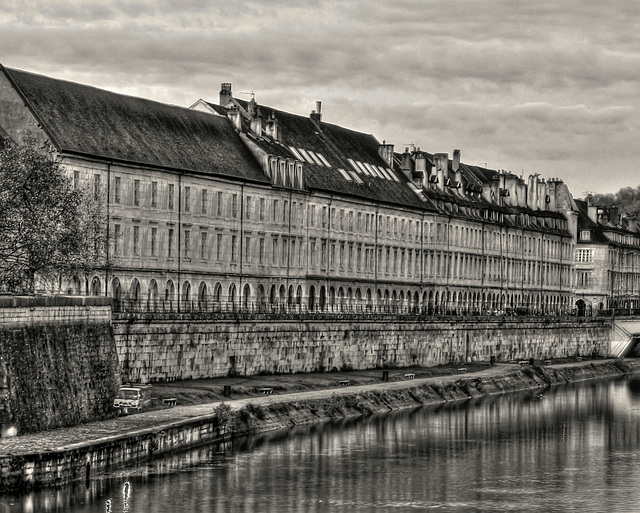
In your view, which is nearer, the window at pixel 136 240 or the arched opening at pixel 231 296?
the window at pixel 136 240

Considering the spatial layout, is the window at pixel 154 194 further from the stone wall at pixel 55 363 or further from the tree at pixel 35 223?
the stone wall at pixel 55 363

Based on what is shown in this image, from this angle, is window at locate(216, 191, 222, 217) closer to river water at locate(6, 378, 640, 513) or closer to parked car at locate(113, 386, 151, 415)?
river water at locate(6, 378, 640, 513)

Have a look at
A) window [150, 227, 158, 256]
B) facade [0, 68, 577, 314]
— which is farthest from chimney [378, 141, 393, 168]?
window [150, 227, 158, 256]

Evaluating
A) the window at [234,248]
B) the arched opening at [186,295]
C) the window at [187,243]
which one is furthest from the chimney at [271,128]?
the arched opening at [186,295]

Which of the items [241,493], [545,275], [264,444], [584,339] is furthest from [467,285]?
[241,493]

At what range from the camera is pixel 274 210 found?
329ft

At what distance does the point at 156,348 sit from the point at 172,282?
51.6 ft

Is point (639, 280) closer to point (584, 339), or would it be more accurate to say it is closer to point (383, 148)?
point (584, 339)

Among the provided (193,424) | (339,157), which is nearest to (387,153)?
(339,157)

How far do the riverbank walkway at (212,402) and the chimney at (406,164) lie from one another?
74.5 feet

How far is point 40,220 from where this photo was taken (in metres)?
63.4

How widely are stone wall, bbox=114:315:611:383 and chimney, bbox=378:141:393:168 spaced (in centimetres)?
1766

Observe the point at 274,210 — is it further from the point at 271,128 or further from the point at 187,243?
the point at 187,243

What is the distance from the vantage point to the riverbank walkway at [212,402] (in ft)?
163
